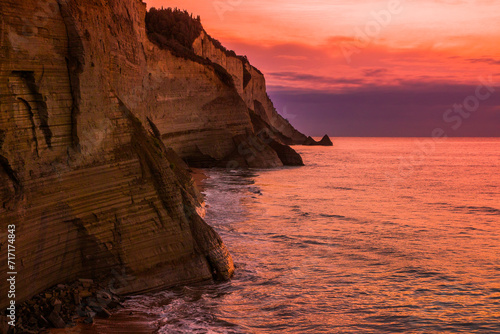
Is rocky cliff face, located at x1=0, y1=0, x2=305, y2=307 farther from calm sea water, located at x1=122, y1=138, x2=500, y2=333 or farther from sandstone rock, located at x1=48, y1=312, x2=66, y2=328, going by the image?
calm sea water, located at x1=122, y1=138, x2=500, y2=333

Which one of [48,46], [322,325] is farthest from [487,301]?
[48,46]

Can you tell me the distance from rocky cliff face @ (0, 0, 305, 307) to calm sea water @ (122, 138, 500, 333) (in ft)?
2.69

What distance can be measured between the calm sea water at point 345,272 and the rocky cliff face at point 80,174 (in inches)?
32.3

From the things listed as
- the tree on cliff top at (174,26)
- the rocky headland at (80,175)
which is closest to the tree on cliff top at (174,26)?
the tree on cliff top at (174,26)

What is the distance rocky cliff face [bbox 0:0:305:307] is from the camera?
23.2 feet

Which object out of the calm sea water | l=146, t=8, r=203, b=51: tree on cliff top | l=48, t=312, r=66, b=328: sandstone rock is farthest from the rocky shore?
l=146, t=8, r=203, b=51: tree on cliff top

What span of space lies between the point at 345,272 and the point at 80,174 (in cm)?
624

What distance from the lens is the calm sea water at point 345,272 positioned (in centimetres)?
795

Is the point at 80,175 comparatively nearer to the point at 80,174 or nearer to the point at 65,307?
the point at 80,174

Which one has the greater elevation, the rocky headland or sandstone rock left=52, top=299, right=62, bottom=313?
the rocky headland

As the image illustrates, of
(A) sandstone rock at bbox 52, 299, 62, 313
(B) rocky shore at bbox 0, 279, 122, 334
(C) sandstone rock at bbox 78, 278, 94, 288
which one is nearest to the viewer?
(B) rocky shore at bbox 0, 279, 122, 334

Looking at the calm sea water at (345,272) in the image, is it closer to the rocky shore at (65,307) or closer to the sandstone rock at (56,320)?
the rocky shore at (65,307)

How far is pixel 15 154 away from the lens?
7.04 meters

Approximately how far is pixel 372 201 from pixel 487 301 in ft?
47.8
